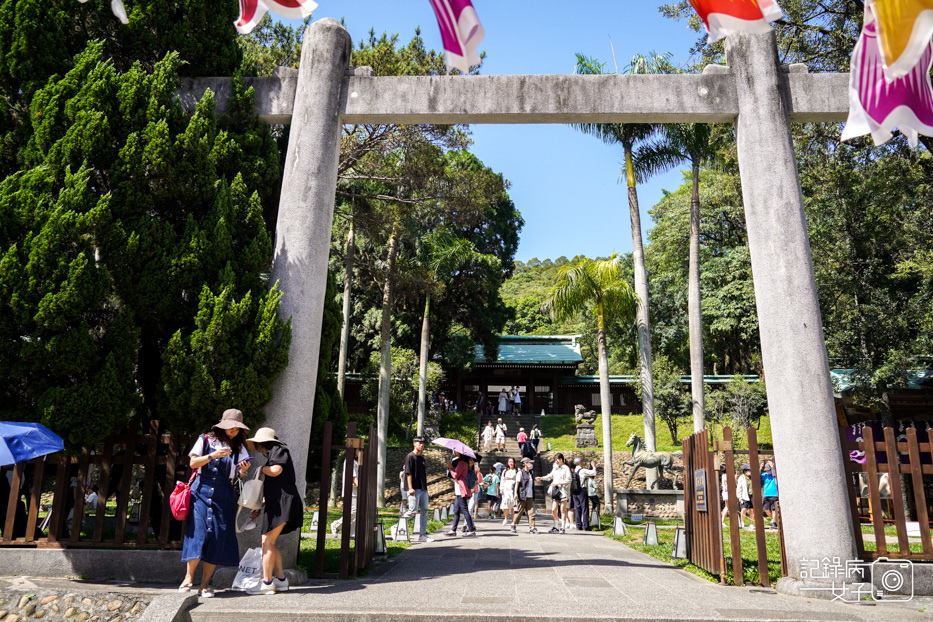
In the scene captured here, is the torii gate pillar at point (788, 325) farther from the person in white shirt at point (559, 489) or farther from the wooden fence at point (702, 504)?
the person in white shirt at point (559, 489)

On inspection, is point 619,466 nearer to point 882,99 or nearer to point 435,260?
point 435,260

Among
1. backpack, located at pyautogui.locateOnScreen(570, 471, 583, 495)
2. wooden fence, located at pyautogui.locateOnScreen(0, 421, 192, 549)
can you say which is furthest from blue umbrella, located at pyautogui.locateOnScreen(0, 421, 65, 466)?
backpack, located at pyautogui.locateOnScreen(570, 471, 583, 495)

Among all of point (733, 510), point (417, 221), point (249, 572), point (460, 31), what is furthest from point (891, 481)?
point (417, 221)

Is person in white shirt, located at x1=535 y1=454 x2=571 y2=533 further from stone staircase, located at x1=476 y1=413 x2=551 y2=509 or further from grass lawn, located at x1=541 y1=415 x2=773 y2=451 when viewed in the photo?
grass lawn, located at x1=541 y1=415 x2=773 y2=451

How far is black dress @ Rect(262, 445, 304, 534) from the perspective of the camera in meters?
5.90

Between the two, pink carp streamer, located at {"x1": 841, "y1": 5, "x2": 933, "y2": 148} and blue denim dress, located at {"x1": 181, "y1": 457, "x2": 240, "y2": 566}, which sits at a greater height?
pink carp streamer, located at {"x1": 841, "y1": 5, "x2": 933, "y2": 148}

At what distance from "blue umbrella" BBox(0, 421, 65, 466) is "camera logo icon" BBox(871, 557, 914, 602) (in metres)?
7.75

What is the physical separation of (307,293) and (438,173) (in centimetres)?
806

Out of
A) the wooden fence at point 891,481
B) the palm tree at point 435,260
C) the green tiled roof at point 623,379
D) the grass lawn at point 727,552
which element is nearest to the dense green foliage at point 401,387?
the palm tree at point 435,260

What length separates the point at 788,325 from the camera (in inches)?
275

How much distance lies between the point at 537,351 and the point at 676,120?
3019cm

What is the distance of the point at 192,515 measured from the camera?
5.71 m

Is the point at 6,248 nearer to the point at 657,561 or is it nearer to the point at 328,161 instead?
the point at 328,161

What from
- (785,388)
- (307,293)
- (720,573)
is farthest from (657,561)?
(307,293)
